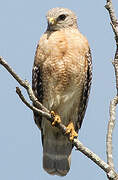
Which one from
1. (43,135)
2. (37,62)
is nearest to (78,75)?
(37,62)

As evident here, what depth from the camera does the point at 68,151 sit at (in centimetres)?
827

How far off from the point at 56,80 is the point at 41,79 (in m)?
0.25

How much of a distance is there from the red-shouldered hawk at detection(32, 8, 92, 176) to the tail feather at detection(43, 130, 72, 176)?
197 millimetres

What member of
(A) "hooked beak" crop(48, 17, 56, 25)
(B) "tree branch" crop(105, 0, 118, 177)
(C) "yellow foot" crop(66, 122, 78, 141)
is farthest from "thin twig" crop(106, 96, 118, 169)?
(A) "hooked beak" crop(48, 17, 56, 25)

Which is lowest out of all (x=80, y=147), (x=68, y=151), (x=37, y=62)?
(x=68, y=151)

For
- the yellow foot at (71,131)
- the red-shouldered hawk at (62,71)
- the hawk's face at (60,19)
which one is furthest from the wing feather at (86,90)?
the hawk's face at (60,19)

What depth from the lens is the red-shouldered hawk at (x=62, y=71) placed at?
740 cm

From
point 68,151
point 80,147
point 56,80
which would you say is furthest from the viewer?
point 68,151

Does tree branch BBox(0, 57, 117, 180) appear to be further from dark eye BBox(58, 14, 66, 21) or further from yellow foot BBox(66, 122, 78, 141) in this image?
dark eye BBox(58, 14, 66, 21)

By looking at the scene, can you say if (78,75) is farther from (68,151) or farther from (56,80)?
(68,151)

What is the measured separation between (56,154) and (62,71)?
166 centimetres

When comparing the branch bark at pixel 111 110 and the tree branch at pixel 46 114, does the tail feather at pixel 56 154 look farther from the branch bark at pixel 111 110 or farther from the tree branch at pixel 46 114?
the tree branch at pixel 46 114

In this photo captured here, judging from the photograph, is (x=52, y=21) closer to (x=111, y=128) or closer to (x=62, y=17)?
(x=62, y=17)

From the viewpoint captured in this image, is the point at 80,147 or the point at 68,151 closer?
the point at 80,147
